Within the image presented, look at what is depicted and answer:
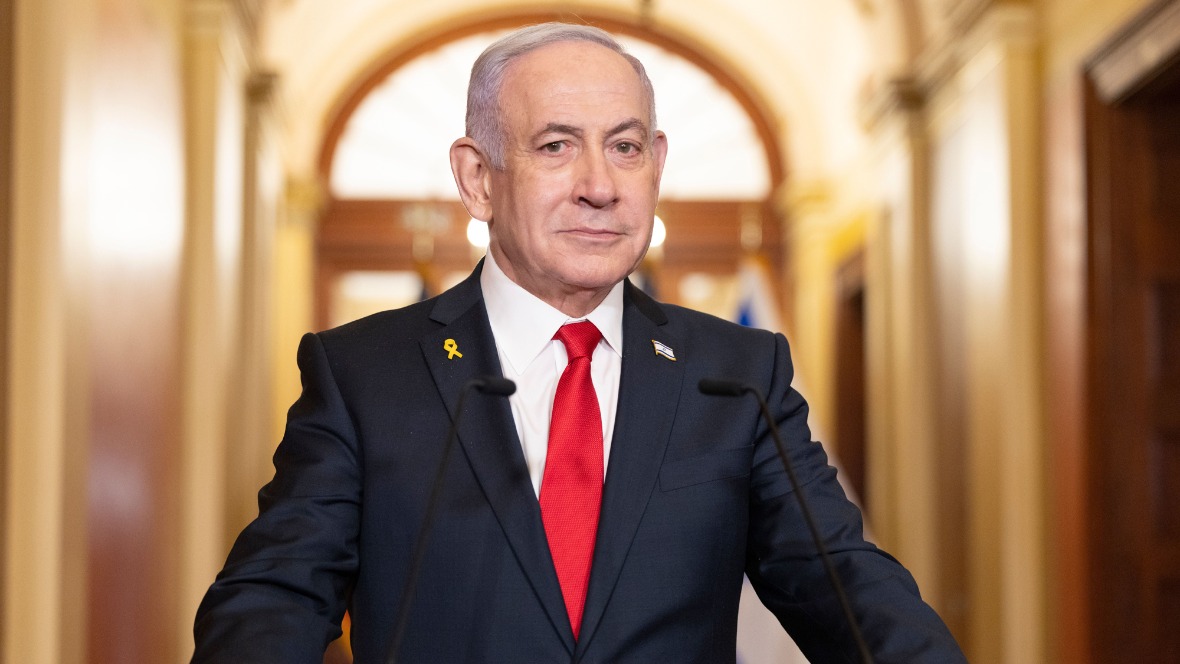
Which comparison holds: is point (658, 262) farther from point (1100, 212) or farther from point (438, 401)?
point (438, 401)

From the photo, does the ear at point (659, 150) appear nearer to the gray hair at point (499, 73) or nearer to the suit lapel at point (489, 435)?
the gray hair at point (499, 73)

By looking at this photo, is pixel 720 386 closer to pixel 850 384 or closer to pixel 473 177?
pixel 473 177

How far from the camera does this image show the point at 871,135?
863cm

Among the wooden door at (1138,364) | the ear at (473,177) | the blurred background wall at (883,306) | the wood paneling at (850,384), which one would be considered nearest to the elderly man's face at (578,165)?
the ear at (473,177)

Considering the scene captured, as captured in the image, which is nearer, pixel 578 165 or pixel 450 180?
pixel 578 165

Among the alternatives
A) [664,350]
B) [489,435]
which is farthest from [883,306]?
[489,435]

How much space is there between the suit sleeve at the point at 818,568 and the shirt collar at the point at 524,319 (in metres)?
0.26

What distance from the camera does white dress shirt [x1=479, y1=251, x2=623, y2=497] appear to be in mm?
2016

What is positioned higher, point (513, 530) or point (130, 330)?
point (130, 330)

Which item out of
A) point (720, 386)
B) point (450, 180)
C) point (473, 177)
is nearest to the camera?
A: point (720, 386)

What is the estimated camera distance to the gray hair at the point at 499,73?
2039mm

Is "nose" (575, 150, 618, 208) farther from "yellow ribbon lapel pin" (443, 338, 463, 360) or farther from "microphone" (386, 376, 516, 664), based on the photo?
"microphone" (386, 376, 516, 664)

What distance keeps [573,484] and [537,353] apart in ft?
0.74

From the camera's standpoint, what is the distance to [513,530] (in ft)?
6.08
